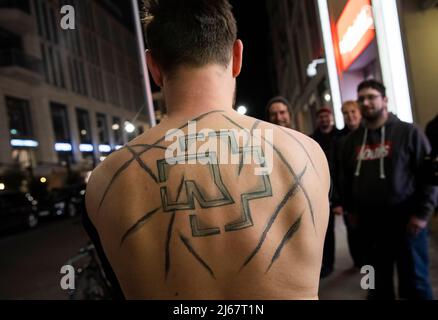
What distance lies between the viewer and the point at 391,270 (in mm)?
2791

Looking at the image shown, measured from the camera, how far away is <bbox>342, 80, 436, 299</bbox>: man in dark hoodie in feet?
8.25

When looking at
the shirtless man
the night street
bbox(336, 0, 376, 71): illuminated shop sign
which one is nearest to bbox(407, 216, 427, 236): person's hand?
the night street

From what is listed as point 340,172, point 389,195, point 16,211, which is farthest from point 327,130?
point 16,211

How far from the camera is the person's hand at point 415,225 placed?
2.49 metres

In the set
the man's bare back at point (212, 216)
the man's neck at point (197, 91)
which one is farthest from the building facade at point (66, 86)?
the man's bare back at point (212, 216)

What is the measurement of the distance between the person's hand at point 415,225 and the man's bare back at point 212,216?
1785 millimetres

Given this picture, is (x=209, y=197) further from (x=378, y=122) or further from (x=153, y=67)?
(x=378, y=122)

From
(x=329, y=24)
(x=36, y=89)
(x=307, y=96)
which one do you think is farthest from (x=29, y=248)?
(x=329, y=24)

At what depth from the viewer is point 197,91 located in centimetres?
106

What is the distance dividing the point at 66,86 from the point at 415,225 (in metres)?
6.14

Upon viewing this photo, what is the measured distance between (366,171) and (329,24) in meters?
1.22

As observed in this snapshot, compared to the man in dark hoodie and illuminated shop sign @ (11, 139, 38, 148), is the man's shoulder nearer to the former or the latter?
the man in dark hoodie

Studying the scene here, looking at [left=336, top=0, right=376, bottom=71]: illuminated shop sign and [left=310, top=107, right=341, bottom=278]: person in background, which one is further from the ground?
[left=336, top=0, right=376, bottom=71]: illuminated shop sign
